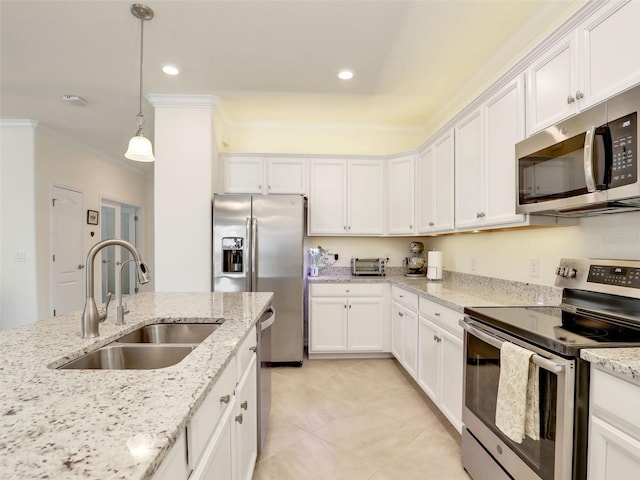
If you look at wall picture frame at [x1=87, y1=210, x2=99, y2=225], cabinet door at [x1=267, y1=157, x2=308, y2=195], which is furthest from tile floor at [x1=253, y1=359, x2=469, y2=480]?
wall picture frame at [x1=87, y1=210, x2=99, y2=225]

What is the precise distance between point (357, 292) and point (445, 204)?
49.8 inches

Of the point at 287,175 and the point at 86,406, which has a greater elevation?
the point at 287,175

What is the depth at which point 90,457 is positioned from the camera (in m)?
0.53

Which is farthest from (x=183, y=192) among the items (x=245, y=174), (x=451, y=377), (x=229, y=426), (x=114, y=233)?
(x=114, y=233)

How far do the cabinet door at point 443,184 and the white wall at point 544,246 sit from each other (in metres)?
0.32

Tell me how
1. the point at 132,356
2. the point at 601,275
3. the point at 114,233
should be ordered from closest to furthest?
the point at 132,356, the point at 601,275, the point at 114,233

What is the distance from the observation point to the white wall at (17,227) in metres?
3.91

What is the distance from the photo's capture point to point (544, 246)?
2.09 metres

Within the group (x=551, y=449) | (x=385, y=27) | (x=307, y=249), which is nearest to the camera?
(x=551, y=449)

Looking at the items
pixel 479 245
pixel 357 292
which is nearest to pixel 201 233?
pixel 357 292

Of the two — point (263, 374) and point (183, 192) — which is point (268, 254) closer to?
point (183, 192)

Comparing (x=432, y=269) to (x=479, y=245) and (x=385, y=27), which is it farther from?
(x=385, y=27)

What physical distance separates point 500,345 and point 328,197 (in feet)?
8.48

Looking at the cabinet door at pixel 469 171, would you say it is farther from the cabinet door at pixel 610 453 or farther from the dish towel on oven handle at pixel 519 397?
the cabinet door at pixel 610 453
